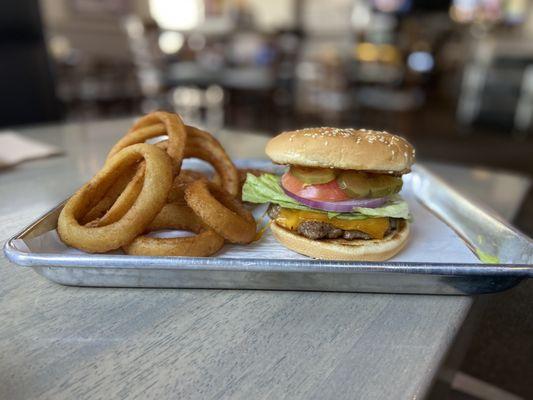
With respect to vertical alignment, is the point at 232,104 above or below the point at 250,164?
below

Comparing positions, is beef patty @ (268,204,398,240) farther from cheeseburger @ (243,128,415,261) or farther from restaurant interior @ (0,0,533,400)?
restaurant interior @ (0,0,533,400)

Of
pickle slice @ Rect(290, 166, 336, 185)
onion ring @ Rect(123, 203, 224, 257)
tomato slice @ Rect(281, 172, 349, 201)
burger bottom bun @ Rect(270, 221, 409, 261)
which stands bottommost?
burger bottom bun @ Rect(270, 221, 409, 261)

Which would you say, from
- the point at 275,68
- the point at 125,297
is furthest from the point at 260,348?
the point at 275,68

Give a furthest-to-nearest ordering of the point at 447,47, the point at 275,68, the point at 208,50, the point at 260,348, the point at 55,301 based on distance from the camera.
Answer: the point at 447,47 → the point at 208,50 → the point at 275,68 → the point at 55,301 → the point at 260,348

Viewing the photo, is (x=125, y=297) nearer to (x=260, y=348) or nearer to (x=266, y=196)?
(x=260, y=348)

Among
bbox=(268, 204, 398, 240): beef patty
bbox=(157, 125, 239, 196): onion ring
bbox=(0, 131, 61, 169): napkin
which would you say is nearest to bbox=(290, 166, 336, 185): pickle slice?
bbox=(268, 204, 398, 240): beef patty

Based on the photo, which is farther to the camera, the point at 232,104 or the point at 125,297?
the point at 232,104

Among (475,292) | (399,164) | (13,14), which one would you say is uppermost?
(13,14)
